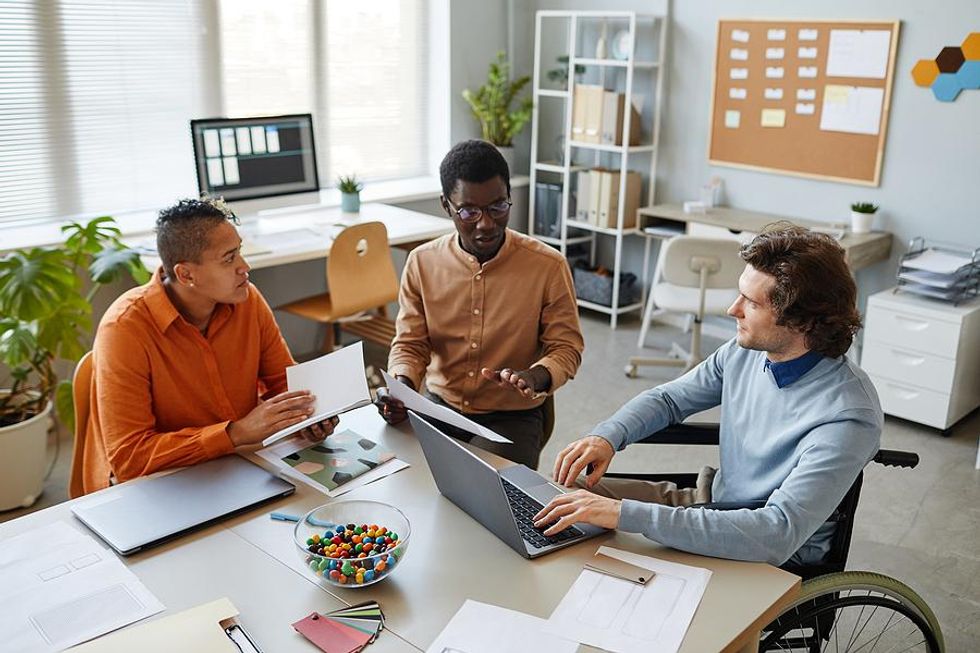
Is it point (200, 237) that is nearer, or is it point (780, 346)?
point (780, 346)

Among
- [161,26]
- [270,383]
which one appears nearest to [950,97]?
[270,383]

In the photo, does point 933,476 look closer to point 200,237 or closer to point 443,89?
point 200,237

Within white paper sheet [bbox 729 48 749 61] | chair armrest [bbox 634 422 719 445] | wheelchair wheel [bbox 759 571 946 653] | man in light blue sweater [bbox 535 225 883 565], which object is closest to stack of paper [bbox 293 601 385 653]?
man in light blue sweater [bbox 535 225 883 565]

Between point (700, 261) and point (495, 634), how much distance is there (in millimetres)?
2874

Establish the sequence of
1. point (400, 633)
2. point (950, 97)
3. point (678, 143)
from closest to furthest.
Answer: point (400, 633), point (950, 97), point (678, 143)

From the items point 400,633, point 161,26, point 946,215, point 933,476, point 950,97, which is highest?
point 161,26

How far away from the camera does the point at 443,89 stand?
5363 millimetres

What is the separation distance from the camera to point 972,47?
3873 mm

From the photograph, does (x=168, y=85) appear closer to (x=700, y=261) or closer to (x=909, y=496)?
(x=700, y=261)

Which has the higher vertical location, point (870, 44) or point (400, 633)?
point (870, 44)

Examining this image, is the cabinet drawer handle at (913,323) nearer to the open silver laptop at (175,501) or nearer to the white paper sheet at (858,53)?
the white paper sheet at (858,53)

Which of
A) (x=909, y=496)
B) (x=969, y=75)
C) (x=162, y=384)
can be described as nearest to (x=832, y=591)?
(x=162, y=384)


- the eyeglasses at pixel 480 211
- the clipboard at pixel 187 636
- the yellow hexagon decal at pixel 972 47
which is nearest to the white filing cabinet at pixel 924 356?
the yellow hexagon decal at pixel 972 47

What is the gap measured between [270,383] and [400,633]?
3.34 ft
